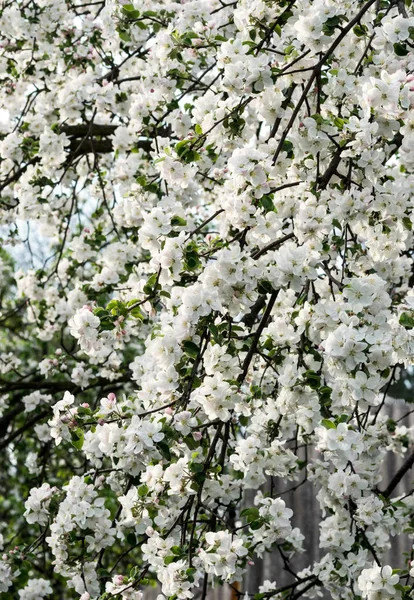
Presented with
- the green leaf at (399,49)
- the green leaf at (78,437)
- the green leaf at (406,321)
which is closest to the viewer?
the green leaf at (406,321)

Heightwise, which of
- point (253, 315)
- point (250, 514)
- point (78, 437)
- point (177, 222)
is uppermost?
point (253, 315)

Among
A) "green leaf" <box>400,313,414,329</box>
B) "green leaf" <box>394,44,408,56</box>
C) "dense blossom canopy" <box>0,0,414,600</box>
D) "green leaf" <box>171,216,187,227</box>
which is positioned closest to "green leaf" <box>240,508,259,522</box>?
"dense blossom canopy" <box>0,0,414,600</box>

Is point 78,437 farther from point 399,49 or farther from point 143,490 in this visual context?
point 399,49

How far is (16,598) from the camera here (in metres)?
6.72

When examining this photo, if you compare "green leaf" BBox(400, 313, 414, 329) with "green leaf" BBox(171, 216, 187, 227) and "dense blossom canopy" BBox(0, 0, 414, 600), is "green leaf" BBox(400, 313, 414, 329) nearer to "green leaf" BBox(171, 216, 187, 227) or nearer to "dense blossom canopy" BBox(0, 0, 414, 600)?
"dense blossom canopy" BBox(0, 0, 414, 600)

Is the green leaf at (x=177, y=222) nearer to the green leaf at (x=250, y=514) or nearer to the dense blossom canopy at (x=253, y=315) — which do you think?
the dense blossom canopy at (x=253, y=315)

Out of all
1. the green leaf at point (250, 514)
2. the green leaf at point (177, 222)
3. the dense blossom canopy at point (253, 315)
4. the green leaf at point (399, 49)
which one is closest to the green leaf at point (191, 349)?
the dense blossom canopy at point (253, 315)

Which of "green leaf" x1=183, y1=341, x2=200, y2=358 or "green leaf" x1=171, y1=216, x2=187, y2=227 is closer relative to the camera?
"green leaf" x1=183, y1=341, x2=200, y2=358

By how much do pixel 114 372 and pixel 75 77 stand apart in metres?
1.43

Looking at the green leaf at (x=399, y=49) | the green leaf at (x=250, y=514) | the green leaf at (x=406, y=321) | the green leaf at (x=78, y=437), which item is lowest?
the green leaf at (x=250, y=514)

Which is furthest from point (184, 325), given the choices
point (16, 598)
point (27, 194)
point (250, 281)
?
point (16, 598)

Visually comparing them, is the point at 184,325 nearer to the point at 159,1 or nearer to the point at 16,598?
the point at 159,1

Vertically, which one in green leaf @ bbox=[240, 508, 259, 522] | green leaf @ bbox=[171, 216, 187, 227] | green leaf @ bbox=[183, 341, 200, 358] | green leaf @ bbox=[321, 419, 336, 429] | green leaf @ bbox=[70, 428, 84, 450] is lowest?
green leaf @ bbox=[240, 508, 259, 522]

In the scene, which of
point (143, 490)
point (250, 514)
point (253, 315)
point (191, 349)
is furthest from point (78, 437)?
point (253, 315)
